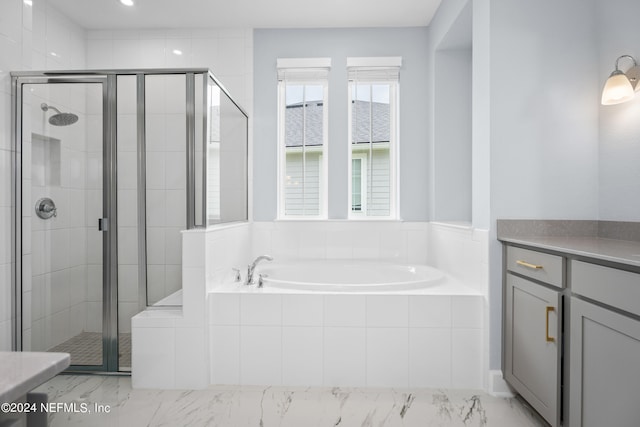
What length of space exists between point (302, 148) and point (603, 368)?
2578 millimetres

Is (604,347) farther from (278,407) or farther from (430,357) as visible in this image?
(278,407)

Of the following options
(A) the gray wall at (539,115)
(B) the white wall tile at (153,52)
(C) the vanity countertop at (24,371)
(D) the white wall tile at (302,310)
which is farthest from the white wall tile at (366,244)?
(C) the vanity countertop at (24,371)

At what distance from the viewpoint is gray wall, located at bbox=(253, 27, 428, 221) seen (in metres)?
3.16

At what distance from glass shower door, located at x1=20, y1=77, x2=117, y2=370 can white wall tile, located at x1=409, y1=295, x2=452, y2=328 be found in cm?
185

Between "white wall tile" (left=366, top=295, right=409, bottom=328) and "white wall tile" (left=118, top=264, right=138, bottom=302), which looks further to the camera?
"white wall tile" (left=118, top=264, right=138, bottom=302)

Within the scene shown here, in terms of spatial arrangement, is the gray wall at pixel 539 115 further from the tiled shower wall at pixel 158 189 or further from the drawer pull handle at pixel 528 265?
the tiled shower wall at pixel 158 189

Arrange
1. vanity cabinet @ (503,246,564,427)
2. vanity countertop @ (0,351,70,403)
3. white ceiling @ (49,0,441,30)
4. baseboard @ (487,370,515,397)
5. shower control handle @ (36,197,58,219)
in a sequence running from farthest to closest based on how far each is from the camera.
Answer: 1. white ceiling @ (49,0,441,30)
2. shower control handle @ (36,197,58,219)
3. baseboard @ (487,370,515,397)
4. vanity cabinet @ (503,246,564,427)
5. vanity countertop @ (0,351,70,403)

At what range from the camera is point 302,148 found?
3.23 m

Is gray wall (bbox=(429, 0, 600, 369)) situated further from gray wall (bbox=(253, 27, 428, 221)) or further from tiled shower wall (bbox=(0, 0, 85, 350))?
tiled shower wall (bbox=(0, 0, 85, 350))

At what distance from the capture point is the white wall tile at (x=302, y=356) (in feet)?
6.79

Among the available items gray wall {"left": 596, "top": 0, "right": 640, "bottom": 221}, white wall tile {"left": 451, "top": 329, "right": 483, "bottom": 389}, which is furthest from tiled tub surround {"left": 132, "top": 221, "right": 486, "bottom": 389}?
gray wall {"left": 596, "top": 0, "right": 640, "bottom": 221}

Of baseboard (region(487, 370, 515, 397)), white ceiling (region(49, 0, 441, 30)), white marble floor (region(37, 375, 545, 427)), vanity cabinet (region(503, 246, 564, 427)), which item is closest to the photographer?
vanity cabinet (region(503, 246, 564, 427))

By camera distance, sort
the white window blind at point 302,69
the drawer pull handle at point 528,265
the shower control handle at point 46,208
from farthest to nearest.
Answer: the white window blind at point 302,69 → the shower control handle at point 46,208 → the drawer pull handle at point 528,265

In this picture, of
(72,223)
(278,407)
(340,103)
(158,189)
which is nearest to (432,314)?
(278,407)
